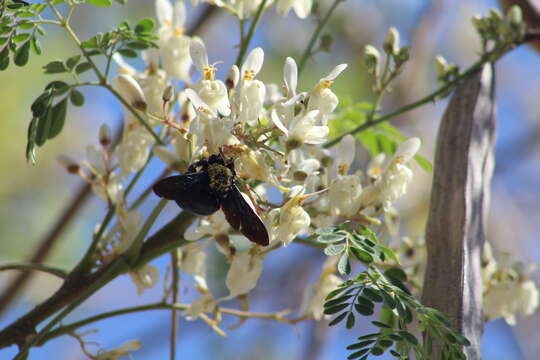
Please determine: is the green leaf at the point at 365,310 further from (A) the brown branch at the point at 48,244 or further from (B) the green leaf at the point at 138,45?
(A) the brown branch at the point at 48,244

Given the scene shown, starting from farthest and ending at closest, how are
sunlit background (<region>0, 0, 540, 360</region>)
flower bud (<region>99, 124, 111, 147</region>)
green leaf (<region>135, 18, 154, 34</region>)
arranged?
sunlit background (<region>0, 0, 540, 360</region>)
flower bud (<region>99, 124, 111, 147</region>)
green leaf (<region>135, 18, 154, 34</region>)

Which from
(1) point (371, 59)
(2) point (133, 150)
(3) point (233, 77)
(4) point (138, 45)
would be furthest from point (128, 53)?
(1) point (371, 59)

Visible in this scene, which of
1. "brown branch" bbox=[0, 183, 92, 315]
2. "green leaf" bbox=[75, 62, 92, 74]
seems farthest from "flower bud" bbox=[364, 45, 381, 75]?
"brown branch" bbox=[0, 183, 92, 315]

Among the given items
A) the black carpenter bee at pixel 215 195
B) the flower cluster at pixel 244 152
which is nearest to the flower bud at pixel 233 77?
the flower cluster at pixel 244 152

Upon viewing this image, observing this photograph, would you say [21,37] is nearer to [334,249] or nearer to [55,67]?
[55,67]

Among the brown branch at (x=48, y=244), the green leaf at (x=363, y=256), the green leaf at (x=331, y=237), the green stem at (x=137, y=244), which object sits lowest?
the green leaf at (x=363, y=256)

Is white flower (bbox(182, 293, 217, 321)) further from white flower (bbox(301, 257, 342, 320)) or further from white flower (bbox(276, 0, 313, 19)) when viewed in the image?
white flower (bbox(276, 0, 313, 19))
